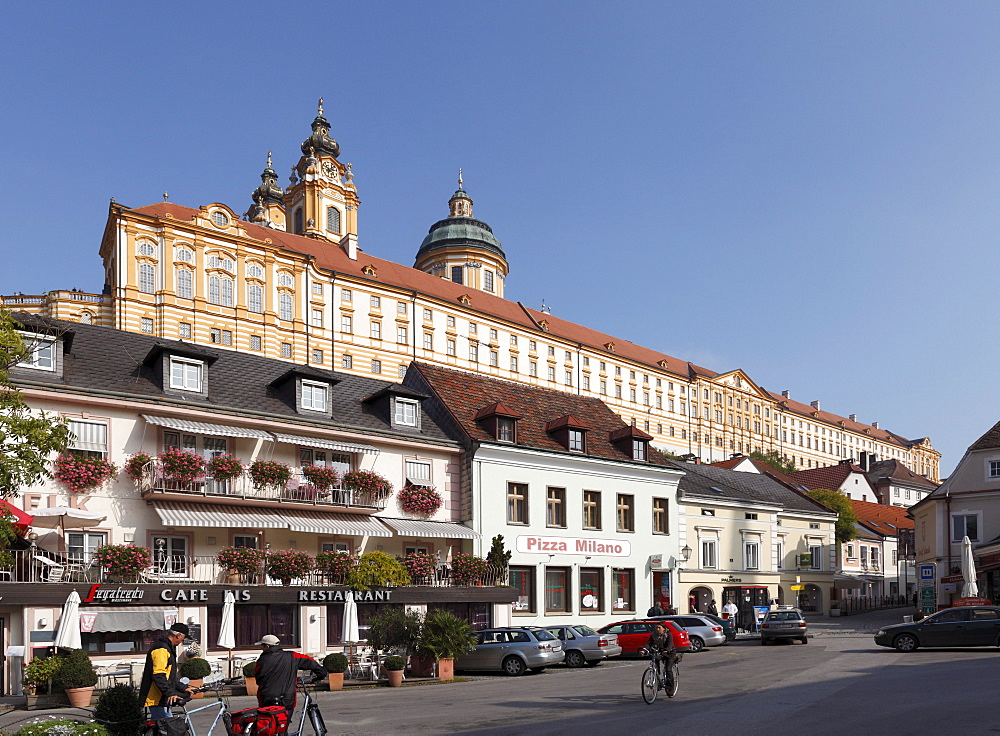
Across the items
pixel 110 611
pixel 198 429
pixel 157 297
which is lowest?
pixel 110 611

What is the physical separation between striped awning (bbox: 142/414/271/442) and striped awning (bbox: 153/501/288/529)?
2256 mm

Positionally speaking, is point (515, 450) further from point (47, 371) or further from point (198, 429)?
point (47, 371)

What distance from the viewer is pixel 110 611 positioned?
27.1m

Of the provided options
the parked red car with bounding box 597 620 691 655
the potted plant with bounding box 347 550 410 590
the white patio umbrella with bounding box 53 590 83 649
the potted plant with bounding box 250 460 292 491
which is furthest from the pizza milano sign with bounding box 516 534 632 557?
the white patio umbrella with bounding box 53 590 83 649

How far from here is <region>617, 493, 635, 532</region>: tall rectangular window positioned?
147 ft

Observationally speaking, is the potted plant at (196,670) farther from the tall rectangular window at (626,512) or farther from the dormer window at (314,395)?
the tall rectangular window at (626,512)

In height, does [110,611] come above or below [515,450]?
below

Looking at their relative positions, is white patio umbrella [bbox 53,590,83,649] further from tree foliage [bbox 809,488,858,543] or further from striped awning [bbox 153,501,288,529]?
tree foliage [bbox 809,488,858,543]

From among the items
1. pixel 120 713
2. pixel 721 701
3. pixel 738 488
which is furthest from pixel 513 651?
pixel 738 488

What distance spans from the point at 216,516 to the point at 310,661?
18608mm

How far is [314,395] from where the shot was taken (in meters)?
36.2

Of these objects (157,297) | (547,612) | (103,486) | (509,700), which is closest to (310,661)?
(509,700)

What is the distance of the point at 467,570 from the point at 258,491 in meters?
8.20

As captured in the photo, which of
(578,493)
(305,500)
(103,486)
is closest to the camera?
(103,486)
